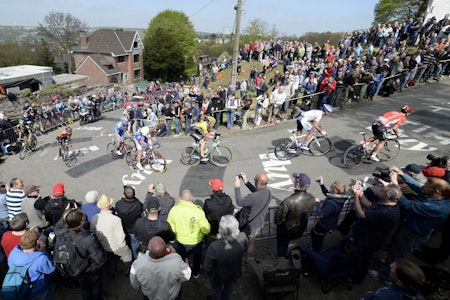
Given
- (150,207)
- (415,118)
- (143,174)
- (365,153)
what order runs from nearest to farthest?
(150,207) < (365,153) < (143,174) < (415,118)

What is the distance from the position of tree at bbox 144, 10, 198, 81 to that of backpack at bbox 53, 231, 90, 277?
2371 inches

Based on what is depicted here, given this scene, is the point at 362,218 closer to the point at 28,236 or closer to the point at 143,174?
the point at 28,236

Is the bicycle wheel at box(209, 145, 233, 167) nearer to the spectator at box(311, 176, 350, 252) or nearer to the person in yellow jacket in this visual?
the person in yellow jacket

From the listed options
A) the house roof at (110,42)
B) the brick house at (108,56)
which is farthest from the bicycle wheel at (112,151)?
the house roof at (110,42)

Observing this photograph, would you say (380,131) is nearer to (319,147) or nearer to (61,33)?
(319,147)

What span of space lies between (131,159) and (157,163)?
1.36m

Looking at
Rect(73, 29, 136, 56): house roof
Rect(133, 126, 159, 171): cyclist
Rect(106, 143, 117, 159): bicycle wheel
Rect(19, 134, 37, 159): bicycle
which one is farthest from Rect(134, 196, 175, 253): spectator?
Rect(73, 29, 136, 56): house roof

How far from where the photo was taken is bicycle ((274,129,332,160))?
10453mm

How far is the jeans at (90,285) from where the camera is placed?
4248 millimetres

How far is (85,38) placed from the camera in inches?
2173

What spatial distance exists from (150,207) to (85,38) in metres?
62.0

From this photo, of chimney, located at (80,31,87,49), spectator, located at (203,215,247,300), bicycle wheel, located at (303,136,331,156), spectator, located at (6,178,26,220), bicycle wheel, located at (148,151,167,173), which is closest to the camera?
spectator, located at (203,215,247,300)

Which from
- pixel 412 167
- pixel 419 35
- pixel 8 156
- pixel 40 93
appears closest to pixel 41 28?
pixel 40 93

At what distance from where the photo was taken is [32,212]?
5.40 meters
